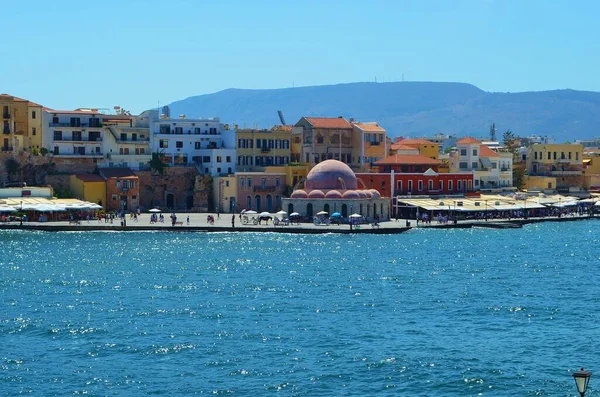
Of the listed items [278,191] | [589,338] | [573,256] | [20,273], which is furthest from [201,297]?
[278,191]

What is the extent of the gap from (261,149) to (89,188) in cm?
1740

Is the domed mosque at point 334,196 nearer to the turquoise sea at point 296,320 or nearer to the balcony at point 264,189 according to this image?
the balcony at point 264,189

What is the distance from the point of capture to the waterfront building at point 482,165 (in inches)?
4205

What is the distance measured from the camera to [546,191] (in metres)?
112

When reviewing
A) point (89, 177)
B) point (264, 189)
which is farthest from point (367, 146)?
point (89, 177)

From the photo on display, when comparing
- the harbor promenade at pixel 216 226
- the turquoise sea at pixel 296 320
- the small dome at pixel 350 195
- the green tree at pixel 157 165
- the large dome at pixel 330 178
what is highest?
the green tree at pixel 157 165

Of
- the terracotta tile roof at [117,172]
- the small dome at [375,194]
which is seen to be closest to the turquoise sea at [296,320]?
the small dome at [375,194]

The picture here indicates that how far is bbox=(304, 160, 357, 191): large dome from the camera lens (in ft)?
298

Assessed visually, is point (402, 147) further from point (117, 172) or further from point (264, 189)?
point (117, 172)

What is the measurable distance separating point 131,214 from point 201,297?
4329 cm

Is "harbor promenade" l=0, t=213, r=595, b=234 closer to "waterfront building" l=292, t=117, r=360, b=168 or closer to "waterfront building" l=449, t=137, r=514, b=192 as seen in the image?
"waterfront building" l=292, t=117, r=360, b=168

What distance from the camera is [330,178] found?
9088 cm

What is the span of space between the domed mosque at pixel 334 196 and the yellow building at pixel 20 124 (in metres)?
21.7

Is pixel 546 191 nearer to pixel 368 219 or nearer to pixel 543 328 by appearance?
pixel 368 219
